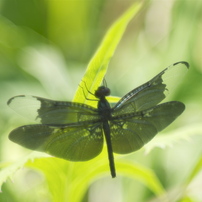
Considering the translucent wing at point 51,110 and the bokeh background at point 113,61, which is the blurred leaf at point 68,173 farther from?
the bokeh background at point 113,61

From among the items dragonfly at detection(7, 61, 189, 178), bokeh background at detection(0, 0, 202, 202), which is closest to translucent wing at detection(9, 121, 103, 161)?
dragonfly at detection(7, 61, 189, 178)

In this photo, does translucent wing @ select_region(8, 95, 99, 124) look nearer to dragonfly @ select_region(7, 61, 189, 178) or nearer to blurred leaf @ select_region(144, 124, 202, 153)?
dragonfly @ select_region(7, 61, 189, 178)

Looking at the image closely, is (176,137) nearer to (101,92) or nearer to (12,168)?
(101,92)

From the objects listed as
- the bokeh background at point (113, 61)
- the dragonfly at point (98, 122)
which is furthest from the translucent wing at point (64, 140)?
the bokeh background at point (113, 61)

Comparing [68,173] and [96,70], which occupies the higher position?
[96,70]

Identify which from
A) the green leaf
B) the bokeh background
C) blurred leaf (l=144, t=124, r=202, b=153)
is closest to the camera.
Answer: the green leaf

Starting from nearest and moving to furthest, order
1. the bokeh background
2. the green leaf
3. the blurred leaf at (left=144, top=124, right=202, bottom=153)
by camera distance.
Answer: the green leaf < the blurred leaf at (left=144, top=124, right=202, bottom=153) < the bokeh background

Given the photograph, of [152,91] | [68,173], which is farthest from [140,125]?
[68,173]
